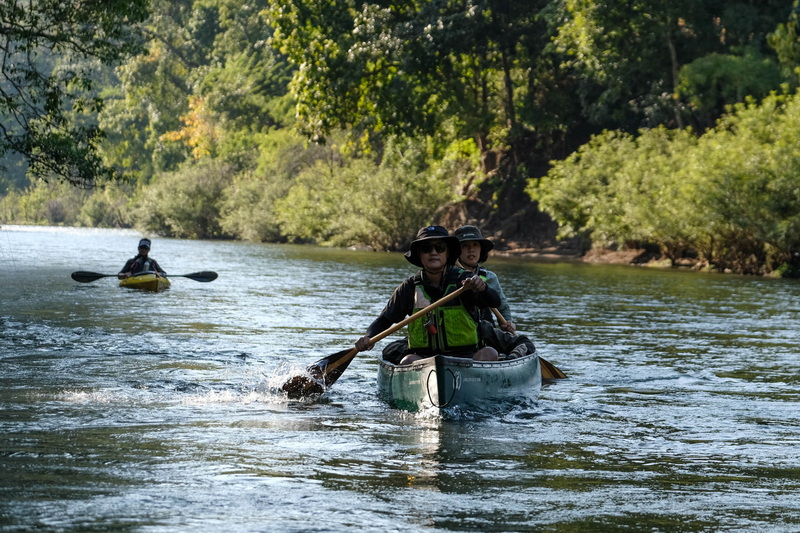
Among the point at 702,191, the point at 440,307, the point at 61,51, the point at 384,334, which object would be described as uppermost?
the point at 61,51

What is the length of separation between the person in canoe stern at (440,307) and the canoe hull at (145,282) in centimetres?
1446

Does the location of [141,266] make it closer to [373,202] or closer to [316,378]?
[316,378]

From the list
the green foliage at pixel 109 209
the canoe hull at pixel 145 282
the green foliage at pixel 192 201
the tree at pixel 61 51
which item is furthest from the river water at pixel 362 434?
the green foliage at pixel 109 209

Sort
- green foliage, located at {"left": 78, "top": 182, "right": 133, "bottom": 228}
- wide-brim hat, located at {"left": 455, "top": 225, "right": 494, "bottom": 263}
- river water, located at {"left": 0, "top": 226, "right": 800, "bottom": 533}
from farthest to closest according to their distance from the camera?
green foliage, located at {"left": 78, "top": 182, "right": 133, "bottom": 228} < wide-brim hat, located at {"left": 455, "top": 225, "right": 494, "bottom": 263} < river water, located at {"left": 0, "top": 226, "right": 800, "bottom": 533}

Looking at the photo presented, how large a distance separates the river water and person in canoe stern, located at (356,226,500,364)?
0.68 meters

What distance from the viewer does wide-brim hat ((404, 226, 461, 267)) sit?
9633mm

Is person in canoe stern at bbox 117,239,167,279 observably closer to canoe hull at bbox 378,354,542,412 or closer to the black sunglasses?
canoe hull at bbox 378,354,542,412

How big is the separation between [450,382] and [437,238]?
1.19 metres

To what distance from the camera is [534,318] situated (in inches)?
772

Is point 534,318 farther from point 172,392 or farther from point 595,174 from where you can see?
point 595,174

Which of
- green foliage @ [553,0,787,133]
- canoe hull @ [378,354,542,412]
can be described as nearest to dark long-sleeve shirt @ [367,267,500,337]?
canoe hull @ [378,354,542,412]

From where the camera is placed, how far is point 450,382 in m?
9.48

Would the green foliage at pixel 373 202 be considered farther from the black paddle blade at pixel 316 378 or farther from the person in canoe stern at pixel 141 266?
the black paddle blade at pixel 316 378

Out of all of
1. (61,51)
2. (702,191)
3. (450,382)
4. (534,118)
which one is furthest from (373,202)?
(450,382)
